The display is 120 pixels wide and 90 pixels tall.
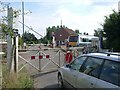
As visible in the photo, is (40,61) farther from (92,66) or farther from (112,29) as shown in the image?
(112,29)

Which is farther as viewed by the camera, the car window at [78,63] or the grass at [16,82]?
the grass at [16,82]

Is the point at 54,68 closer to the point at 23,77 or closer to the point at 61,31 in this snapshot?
the point at 23,77

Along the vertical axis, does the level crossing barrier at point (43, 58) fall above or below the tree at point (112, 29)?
below

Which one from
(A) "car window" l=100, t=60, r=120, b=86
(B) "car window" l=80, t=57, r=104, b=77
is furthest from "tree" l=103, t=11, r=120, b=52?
(A) "car window" l=100, t=60, r=120, b=86

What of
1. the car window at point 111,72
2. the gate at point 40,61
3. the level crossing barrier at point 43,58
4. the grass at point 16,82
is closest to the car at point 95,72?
the car window at point 111,72

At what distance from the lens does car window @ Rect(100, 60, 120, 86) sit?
5.52m

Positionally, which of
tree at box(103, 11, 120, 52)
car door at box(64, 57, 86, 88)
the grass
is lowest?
the grass

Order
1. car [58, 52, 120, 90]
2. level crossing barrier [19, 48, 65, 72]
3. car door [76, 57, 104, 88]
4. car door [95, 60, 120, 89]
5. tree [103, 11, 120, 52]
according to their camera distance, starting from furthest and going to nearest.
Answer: tree [103, 11, 120, 52] < level crossing barrier [19, 48, 65, 72] < car door [76, 57, 104, 88] < car [58, 52, 120, 90] < car door [95, 60, 120, 89]

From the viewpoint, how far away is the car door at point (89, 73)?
629cm

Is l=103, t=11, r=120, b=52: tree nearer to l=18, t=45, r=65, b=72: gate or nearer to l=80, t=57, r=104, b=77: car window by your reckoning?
l=18, t=45, r=65, b=72: gate

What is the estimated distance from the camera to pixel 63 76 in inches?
353

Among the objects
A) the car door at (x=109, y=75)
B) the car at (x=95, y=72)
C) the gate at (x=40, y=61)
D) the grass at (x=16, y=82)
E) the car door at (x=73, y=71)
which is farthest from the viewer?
the gate at (x=40, y=61)

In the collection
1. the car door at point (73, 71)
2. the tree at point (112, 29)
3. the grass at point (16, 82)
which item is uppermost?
the tree at point (112, 29)

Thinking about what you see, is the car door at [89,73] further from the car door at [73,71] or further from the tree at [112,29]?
the tree at [112,29]
